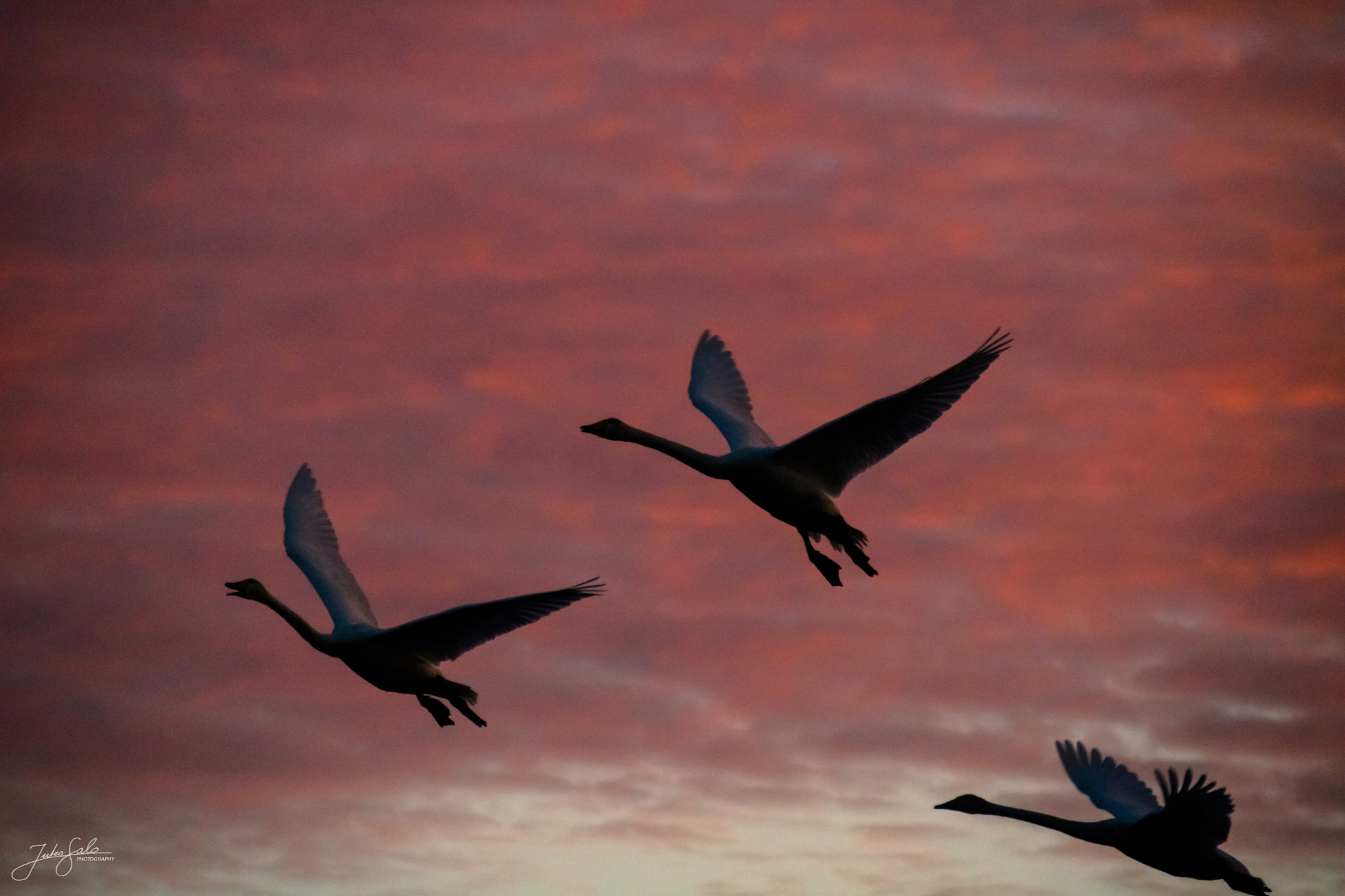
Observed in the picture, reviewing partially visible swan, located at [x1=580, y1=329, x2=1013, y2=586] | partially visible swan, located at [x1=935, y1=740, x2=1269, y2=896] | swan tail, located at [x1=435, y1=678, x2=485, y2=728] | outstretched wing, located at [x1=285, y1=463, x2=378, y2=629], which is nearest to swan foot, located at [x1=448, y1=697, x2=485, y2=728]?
swan tail, located at [x1=435, y1=678, x2=485, y2=728]

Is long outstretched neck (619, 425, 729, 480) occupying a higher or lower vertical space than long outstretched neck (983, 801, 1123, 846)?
higher

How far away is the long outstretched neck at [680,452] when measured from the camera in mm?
23906

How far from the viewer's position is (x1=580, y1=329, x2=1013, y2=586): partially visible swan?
22.3 meters

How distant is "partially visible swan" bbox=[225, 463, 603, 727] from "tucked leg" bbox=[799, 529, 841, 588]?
436 centimetres

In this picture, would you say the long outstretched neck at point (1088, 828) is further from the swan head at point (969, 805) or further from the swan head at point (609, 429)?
the swan head at point (609, 429)

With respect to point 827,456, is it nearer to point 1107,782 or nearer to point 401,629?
point 401,629

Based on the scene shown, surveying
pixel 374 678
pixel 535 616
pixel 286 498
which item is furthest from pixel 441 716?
pixel 286 498

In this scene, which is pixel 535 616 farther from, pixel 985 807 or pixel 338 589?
pixel 985 807

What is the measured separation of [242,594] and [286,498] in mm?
2354

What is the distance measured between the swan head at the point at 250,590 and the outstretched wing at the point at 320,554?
78 centimetres

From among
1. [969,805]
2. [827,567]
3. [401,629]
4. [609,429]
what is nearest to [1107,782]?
[969,805]

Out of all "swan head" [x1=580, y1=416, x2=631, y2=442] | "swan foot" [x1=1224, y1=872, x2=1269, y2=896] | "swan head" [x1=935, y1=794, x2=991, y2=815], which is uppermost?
"swan head" [x1=580, y1=416, x2=631, y2=442]

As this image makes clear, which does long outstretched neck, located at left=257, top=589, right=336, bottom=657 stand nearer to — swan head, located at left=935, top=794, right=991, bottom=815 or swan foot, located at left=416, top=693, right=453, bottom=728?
swan foot, located at left=416, top=693, right=453, bottom=728

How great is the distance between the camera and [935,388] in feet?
73.0
